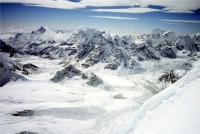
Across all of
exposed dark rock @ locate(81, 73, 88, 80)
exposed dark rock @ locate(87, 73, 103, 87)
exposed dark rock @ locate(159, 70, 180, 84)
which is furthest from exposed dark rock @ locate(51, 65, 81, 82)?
exposed dark rock @ locate(159, 70, 180, 84)

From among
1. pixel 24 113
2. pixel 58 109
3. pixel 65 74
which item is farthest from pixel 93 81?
pixel 24 113

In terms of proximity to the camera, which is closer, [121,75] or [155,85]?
[155,85]

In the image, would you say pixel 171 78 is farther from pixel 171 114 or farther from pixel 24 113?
pixel 171 114

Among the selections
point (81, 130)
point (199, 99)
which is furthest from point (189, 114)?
point (81, 130)

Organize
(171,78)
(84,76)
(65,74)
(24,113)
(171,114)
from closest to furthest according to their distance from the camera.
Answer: (171,114)
(24,113)
(65,74)
(84,76)
(171,78)

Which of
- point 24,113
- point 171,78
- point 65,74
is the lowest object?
point 171,78

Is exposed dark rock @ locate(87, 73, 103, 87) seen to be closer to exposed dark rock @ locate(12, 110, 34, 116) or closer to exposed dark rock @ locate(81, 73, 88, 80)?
exposed dark rock @ locate(81, 73, 88, 80)

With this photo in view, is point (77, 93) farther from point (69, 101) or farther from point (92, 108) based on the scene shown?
point (92, 108)

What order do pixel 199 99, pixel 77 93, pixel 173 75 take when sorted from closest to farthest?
pixel 199 99 → pixel 77 93 → pixel 173 75

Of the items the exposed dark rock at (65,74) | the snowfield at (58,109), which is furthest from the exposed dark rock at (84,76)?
the snowfield at (58,109)

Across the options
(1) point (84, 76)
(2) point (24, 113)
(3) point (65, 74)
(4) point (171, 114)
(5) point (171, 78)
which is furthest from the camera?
(5) point (171, 78)
